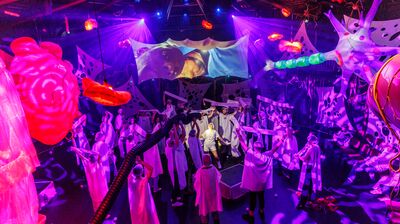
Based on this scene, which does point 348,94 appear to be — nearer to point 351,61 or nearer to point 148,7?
point 351,61

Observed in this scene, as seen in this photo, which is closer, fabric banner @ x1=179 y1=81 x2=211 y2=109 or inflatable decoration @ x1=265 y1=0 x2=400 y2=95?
inflatable decoration @ x1=265 y1=0 x2=400 y2=95

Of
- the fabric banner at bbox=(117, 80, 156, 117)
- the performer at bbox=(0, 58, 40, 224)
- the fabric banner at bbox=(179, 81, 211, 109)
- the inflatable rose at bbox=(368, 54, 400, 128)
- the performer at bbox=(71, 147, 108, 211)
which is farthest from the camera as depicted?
the fabric banner at bbox=(179, 81, 211, 109)

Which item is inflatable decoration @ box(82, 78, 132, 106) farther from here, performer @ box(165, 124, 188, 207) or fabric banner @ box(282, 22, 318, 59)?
fabric banner @ box(282, 22, 318, 59)

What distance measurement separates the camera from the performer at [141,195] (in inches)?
174

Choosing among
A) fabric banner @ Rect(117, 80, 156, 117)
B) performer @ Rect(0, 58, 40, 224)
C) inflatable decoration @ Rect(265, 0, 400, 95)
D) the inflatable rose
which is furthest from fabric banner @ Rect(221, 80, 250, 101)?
performer @ Rect(0, 58, 40, 224)

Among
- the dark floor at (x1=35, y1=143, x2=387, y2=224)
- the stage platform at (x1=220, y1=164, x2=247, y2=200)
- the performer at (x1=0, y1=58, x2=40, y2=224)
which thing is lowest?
the dark floor at (x1=35, y1=143, x2=387, y2=224)

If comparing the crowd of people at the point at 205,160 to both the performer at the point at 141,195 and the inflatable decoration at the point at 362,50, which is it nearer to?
the performer at the point at 141,195

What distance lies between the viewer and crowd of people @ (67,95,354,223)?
15.7 feet

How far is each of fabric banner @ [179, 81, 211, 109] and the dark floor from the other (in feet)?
17.6

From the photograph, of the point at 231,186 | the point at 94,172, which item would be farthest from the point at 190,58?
the point at 94,172

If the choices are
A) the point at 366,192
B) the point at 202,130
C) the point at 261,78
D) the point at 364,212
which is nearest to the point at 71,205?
the point at 202,130

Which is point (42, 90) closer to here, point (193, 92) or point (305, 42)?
point (305, 42)

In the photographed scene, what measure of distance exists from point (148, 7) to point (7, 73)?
581 cm

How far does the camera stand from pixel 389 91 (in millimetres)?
1879
